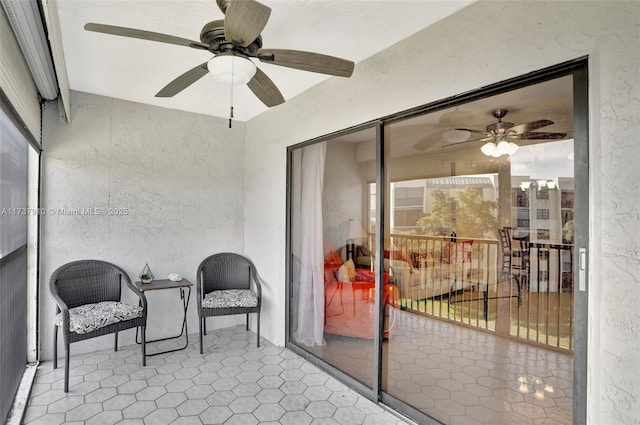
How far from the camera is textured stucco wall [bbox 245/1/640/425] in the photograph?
143 cm

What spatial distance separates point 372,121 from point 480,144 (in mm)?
874

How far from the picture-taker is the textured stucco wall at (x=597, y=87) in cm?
143

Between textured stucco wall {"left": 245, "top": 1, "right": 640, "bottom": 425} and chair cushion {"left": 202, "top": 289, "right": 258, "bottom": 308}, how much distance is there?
229 cm

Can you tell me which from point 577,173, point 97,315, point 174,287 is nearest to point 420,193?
point 577,173

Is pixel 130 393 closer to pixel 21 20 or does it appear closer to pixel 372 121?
pixel 21 20

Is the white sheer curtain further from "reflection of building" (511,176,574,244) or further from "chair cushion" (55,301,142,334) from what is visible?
"reflection of building" (511,176,574,244)

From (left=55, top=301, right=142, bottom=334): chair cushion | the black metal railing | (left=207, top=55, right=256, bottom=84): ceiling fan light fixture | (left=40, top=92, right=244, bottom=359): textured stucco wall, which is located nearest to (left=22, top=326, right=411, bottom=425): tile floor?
(left=55, top=301, right=142, bottom=334): chair cushion

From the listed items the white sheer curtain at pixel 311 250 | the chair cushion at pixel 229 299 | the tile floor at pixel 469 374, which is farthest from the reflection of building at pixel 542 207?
the chair cushion at pixel 229 299

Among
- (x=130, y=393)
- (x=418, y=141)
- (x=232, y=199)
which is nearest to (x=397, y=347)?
(x=418, y=141)

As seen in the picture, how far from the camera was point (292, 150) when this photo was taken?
3.64m

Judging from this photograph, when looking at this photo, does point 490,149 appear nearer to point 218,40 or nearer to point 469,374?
point 469,374

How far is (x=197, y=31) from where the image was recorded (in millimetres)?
2299

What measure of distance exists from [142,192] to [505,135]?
3.44 metres

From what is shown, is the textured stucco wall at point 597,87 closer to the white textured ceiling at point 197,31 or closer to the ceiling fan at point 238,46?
the white textured ceiling at point 197,31
